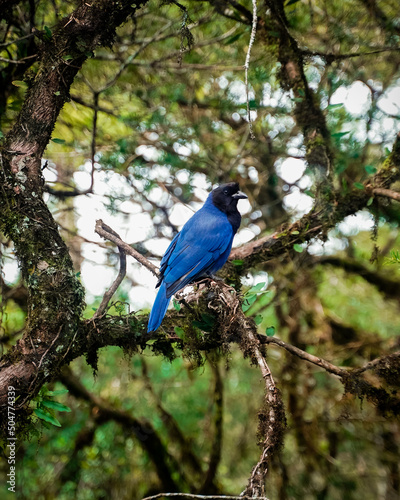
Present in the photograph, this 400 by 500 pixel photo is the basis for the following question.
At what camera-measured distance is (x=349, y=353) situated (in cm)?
586

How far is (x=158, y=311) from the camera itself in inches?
122

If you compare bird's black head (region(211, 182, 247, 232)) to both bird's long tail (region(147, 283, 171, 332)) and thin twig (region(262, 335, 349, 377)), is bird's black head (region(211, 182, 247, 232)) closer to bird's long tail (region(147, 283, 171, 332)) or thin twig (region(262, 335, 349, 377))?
bird's long tail (region(147, 283, 171, 332))

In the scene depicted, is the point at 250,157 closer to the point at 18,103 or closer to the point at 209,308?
the point at 18,103

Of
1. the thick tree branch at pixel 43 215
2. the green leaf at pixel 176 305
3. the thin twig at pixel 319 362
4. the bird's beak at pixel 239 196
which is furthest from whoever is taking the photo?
the bird's beak at pixel 239 196

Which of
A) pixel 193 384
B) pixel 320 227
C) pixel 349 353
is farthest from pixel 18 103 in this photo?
pixel 349 353

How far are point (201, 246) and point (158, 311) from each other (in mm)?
1013

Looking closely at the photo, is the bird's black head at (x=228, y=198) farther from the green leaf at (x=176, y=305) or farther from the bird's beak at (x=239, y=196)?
the green leaf at (x=176, y=305)

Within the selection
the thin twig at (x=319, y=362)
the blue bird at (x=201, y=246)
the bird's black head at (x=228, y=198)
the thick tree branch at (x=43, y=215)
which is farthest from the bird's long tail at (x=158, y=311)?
the bird's black head at (x=228, y=198)

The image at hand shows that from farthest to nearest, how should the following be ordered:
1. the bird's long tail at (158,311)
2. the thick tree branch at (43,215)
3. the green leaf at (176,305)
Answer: the green leaf at (176,305) → the bird's long tail at (158,311) → the thick tree branch at (43,215)

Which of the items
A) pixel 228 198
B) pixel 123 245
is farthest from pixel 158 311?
pixel 228 198

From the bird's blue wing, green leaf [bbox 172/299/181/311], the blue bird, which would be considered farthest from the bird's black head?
green leaf [bbox 172/299/181/311]

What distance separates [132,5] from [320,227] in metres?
2.28

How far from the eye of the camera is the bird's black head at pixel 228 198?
4.59 m

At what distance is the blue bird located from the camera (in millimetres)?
3613
